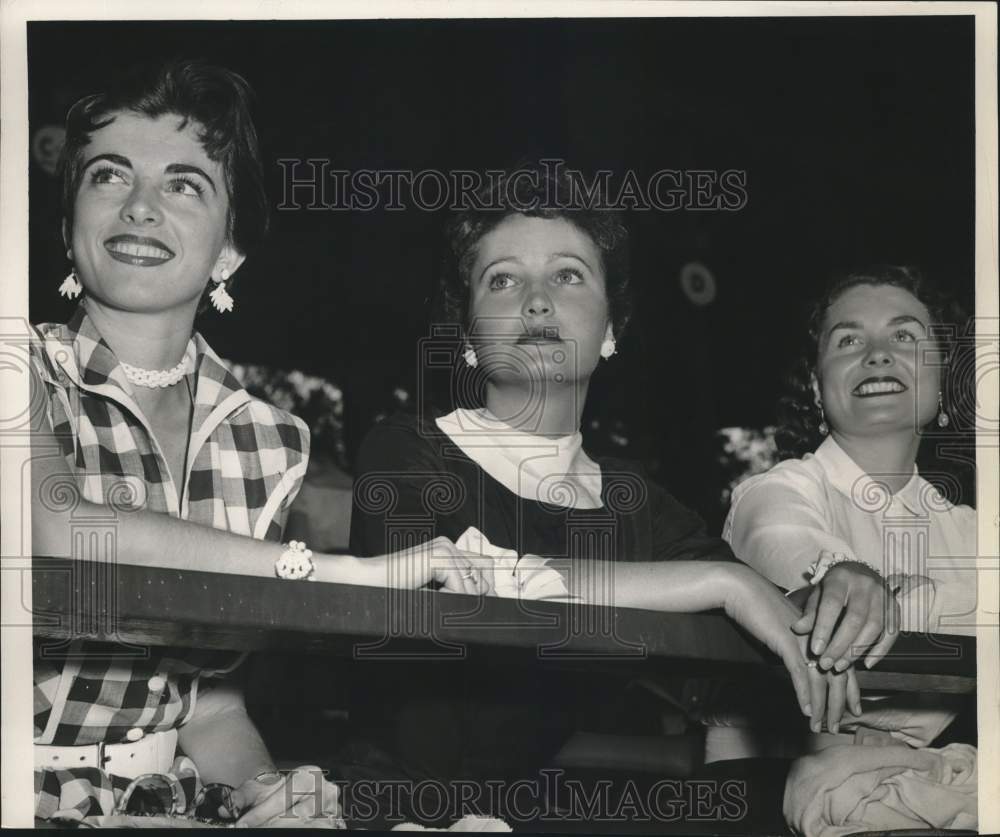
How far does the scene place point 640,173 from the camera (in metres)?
4.33

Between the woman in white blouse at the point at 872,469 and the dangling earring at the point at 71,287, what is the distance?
165 centimetres

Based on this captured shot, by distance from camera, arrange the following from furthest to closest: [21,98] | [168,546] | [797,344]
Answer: [797,344], [21,98], [168,546]

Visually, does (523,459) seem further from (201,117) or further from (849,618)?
(201,117)

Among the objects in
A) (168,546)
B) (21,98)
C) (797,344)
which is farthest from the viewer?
(797,344)

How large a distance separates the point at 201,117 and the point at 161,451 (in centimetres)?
78

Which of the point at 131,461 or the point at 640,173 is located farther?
the point at 640,173

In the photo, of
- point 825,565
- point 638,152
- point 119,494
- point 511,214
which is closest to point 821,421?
point 825,565

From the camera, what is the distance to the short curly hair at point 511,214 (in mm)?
4270

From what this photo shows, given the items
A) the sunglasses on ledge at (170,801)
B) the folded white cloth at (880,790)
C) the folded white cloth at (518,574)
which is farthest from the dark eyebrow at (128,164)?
the folded white cloth at (880,790)

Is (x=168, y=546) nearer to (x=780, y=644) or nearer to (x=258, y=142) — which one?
(x=258, y=142)

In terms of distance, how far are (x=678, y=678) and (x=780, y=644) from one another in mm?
317

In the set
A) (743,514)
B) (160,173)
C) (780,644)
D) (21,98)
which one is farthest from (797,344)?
(21,98)

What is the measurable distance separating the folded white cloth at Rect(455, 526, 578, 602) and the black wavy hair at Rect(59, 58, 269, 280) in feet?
2.89

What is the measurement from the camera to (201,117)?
419cm
